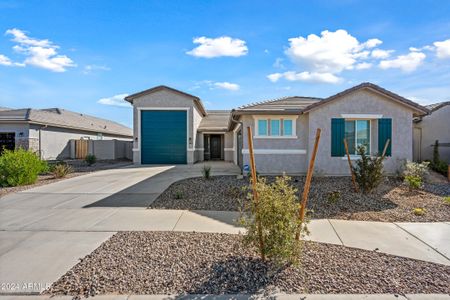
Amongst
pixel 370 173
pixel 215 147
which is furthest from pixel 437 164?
pixel 215 147

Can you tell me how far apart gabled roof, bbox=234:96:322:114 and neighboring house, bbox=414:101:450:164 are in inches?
290

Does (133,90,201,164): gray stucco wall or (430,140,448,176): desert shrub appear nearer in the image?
(430,140,448,176): desert shrub

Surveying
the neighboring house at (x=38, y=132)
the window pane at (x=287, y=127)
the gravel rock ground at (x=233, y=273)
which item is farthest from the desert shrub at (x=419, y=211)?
the neighboring house at (x=38, y=132)

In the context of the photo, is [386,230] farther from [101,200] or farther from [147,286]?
[101,200]

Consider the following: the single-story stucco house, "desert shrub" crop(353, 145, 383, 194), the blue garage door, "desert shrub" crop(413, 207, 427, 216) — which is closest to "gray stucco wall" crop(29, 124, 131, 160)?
the blue garage door

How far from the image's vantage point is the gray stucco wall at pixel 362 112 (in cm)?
1132

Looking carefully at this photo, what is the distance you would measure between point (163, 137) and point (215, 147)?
243 inches

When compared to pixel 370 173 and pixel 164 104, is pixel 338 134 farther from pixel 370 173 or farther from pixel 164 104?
pixel 164 104

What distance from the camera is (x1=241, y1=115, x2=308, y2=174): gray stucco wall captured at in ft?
38.7

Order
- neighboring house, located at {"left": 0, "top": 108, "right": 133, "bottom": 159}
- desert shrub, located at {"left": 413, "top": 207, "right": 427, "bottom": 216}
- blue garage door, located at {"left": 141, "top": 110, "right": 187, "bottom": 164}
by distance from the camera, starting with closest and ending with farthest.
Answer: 1. desert shrub, located at {"left": 413, "top": 207, "right": 427, "bottom": 216}
2. neighboring house, located at {"left": 0, "top": 108, "right": 133, "bottom": 159}
3. blue garage door, located at {"left": 141, "top": 110, "right": 187, "bottom": 164}

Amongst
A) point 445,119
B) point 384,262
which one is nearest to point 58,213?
point 384,262

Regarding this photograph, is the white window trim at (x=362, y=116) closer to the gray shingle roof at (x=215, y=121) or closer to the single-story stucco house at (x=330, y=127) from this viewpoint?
the single-story stucco house at (x=330, y=127)

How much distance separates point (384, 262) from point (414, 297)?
834 mm

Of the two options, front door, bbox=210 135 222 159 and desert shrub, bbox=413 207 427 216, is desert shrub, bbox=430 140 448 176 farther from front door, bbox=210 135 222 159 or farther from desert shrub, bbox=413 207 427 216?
front door, bbox=210 135 222 159
